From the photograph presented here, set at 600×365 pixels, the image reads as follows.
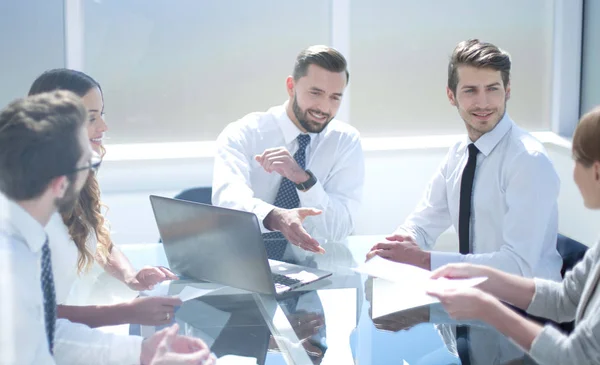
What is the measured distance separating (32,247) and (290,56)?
369 centimetres

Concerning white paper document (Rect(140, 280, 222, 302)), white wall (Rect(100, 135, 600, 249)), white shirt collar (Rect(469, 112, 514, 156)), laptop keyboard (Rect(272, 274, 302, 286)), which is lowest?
white wall (Rect(100, 135, 600, 249))

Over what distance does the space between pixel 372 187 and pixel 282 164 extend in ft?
6.74

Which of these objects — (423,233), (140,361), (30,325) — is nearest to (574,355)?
(140,361)

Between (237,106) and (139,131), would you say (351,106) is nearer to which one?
(237,106)

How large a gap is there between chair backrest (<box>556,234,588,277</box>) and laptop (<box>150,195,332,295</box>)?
76 cm

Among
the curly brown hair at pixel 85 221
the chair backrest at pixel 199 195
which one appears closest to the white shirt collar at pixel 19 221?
the curly brown hair at pixel 85 221

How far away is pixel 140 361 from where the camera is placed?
4.57ft

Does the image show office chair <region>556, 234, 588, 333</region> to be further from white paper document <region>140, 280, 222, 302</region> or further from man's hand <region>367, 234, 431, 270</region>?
white paper document <region>140, 280, 222, 302</region>

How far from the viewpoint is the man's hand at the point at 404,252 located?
89.7 inches

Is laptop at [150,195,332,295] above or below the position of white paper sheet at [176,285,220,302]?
above

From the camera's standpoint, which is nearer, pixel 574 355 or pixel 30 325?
pixel 30 325

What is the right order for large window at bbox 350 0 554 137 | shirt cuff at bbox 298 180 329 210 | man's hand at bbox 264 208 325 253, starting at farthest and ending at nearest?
large window at bbox 350 0 554 137
shirt cuff at bbox 298 180 329 210
man's hand at bbox 264 208 325 253

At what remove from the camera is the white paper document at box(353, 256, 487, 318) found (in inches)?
63.2

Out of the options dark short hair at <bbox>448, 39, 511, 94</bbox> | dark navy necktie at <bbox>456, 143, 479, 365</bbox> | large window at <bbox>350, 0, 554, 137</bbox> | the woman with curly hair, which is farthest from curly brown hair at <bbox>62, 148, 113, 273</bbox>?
large window at <bbox>350, 0, 554, 137</bbox>
